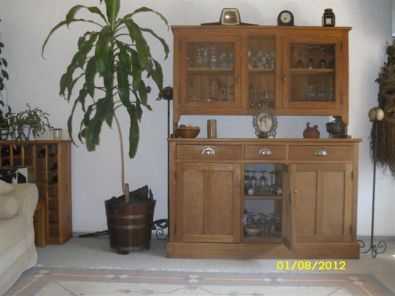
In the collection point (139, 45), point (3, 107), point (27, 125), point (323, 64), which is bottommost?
point (27, 125)

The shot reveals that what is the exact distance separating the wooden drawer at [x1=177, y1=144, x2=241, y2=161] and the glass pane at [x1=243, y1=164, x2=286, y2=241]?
1.10 ft

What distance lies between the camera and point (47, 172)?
12.5ft

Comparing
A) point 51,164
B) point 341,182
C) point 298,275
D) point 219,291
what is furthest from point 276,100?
point 51,164

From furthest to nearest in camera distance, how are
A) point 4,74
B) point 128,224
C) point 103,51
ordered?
point 4,74
point 128,224
point 103,51

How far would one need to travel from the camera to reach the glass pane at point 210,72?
144 inches

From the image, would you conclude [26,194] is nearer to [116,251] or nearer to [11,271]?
[11,271]

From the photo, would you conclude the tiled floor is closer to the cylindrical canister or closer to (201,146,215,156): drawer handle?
(201,146,215,156): drawer handle

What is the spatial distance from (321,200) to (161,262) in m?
1.32

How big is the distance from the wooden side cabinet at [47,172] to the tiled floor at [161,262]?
17 centimetres

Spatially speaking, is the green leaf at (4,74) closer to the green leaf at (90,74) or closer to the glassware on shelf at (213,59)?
the green leaf at (90,74)

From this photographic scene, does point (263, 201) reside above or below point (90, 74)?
below

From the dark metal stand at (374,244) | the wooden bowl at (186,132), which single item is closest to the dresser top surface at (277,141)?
the wooden bowl at (186,132)

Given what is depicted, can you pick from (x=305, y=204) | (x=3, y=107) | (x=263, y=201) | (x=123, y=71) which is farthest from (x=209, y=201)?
(x=3, y=107)

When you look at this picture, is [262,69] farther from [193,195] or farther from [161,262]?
[161,262]
